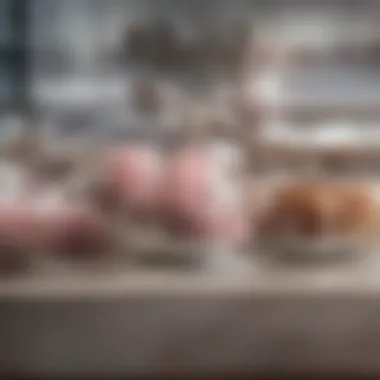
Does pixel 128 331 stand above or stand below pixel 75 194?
below

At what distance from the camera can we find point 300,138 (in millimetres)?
600

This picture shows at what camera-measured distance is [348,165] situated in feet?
1.97

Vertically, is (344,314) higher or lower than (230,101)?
lower

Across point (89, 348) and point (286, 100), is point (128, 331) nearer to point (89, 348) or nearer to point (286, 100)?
point (89, 348)

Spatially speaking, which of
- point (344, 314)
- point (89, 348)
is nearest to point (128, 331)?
point (89, 348)

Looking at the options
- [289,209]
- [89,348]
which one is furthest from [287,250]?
[89,348]

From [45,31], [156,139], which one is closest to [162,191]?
[156,139]

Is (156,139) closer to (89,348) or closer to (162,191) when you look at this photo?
(162,191)

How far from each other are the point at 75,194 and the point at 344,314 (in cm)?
20

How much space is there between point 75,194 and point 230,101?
0.13m

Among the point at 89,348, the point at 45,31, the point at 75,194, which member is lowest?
the point at 89,348

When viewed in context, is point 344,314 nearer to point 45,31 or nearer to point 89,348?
point 89,348

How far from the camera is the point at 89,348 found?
521 millimetres

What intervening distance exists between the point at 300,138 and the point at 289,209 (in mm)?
60
